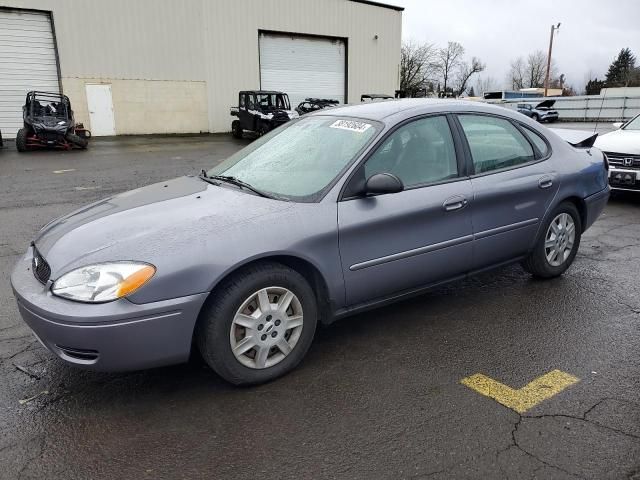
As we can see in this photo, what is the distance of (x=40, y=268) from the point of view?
2.92m

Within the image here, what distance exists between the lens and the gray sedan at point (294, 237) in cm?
261

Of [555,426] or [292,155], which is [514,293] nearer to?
[555,426]

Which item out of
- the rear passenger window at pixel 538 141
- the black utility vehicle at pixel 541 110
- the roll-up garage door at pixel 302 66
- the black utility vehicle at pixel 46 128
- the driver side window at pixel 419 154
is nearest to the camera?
the driver side window at pixel 419 154

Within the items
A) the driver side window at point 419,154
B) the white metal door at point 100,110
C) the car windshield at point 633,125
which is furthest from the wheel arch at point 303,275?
the white metal door at point 100,110

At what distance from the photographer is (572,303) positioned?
417 centimetres

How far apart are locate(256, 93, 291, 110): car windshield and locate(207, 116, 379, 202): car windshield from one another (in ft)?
61.1

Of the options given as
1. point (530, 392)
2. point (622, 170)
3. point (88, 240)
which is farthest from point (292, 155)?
point (622, 170)

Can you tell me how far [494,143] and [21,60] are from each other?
23.6 meters

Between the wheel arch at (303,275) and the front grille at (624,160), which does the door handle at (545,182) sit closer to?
the wheel arch at (303,275)

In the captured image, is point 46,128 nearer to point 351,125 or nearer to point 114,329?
point 351,125

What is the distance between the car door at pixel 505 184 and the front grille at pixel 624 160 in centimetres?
424

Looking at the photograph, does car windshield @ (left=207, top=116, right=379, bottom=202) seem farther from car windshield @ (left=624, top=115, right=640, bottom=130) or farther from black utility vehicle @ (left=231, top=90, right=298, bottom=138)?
black utility vehicle @ (left=231, top=90, right=298, bottom=138)

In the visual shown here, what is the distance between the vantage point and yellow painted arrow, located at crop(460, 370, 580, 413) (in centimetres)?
281

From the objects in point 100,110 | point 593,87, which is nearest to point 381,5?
point 100,110
